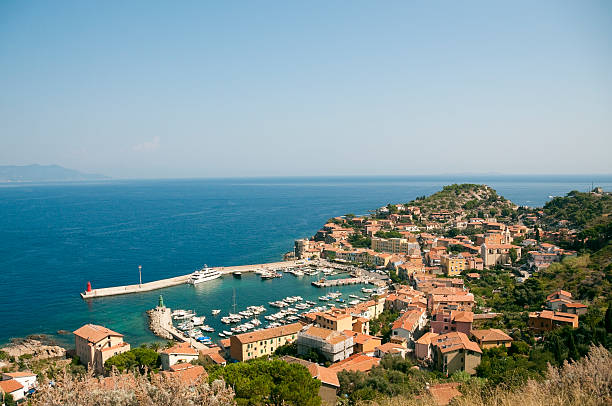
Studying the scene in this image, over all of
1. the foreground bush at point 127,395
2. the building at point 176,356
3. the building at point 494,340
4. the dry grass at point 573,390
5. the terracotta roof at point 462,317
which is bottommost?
the building at point 176,356

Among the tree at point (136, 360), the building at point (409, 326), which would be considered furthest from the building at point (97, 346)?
the building at point (409, 326)

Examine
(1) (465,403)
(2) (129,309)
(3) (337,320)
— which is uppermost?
(1) (465,403)

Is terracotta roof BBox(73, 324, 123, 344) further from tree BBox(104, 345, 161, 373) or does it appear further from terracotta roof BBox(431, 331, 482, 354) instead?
terracotta roof BBox(431, 331, 482, 354)

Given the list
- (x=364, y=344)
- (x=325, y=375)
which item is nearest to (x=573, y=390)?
(x=325, y=375)

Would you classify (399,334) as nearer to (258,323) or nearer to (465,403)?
(258,323)

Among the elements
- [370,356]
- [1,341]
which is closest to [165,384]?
[370,356]

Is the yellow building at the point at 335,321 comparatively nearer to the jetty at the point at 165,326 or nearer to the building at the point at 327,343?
the building at the point at 327,343
